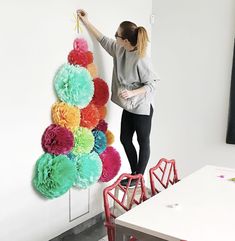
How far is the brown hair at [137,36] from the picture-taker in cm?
236

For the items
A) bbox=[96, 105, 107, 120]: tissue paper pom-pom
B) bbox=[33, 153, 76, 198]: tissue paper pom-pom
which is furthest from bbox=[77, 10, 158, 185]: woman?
bbox=[33, 153, 76, 198]: tissue paper pom-pom

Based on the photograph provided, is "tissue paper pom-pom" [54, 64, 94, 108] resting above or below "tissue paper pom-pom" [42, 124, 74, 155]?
above

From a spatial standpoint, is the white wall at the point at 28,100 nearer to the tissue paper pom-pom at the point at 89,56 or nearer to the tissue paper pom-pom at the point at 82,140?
the tissue paper pom-pom at the point at 89,56

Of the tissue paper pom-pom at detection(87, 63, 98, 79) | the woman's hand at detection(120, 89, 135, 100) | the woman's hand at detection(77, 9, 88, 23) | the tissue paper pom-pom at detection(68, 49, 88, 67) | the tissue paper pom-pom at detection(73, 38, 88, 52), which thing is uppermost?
the woman's hand at detection(77, 9, 88, 23)

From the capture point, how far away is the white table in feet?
3.93

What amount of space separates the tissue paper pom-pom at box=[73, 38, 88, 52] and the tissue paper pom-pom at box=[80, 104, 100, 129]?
0.42 metres

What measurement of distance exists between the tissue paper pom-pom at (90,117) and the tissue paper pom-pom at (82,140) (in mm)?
45

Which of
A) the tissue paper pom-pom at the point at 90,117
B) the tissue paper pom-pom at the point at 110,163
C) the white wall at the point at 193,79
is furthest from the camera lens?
the white wall at the point at 193,79

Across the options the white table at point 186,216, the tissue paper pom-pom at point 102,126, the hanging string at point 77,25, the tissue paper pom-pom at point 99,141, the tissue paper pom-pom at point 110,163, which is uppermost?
the hanging string at point 77,25

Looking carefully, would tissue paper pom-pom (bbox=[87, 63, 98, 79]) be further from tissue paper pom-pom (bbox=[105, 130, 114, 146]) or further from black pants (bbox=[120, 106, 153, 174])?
→ tissue paper pom-pom (bbox=[105, 130, 114, 146])

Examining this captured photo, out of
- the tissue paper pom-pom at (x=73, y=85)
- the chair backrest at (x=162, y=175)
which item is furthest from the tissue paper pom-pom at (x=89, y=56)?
the chair backrest at (x=162, y=175)

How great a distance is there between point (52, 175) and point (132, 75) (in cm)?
93

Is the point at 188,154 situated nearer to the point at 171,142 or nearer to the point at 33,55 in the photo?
the point at 171,142

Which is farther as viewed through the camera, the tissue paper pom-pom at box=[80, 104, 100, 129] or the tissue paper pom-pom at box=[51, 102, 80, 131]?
the tissue paper pom-pom at box=[80, 104, 100, 129]
